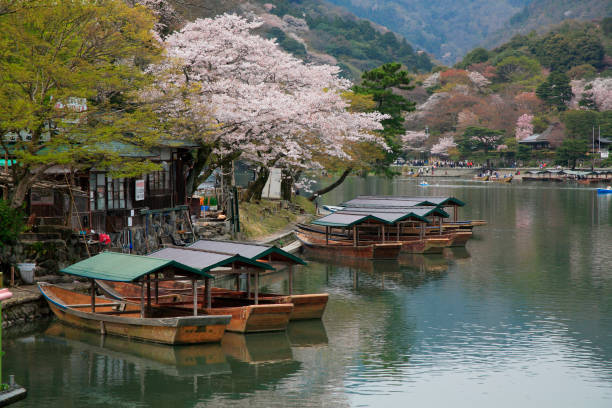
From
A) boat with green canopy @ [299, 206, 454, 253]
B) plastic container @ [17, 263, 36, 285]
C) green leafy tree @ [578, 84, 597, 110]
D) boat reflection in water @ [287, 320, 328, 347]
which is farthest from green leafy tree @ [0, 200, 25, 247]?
green leafy tree @ [578, 84, 597, 110]

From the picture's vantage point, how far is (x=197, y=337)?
63.8 ft

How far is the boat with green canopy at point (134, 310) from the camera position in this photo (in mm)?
19109

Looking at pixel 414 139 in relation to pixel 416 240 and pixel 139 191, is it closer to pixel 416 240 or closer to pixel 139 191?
pixel 416 240

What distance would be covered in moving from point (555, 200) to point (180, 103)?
181 ft

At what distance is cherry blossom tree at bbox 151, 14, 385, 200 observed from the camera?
105 ft

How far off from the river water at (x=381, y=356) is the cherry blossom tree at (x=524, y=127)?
4083 inches

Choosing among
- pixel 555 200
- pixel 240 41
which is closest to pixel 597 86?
pixel 555 200

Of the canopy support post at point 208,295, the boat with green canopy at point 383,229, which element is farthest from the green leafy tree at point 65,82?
the boat with green canopy at point 383,229

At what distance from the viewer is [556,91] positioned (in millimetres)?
130625

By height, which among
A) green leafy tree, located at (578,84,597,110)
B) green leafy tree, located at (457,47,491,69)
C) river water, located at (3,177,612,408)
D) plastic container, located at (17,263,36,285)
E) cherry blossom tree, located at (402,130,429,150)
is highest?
green leafy tree, located at (457,47,491,69)

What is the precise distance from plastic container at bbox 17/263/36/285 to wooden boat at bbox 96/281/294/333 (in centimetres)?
225

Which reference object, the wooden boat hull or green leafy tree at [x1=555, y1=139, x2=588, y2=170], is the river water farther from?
green leafy tree at [x1=555, y1=139, x2=588, y2=170]

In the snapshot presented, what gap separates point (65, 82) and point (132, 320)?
851cm

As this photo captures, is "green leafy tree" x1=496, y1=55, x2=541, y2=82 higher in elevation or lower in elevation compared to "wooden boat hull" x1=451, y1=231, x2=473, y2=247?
higher
